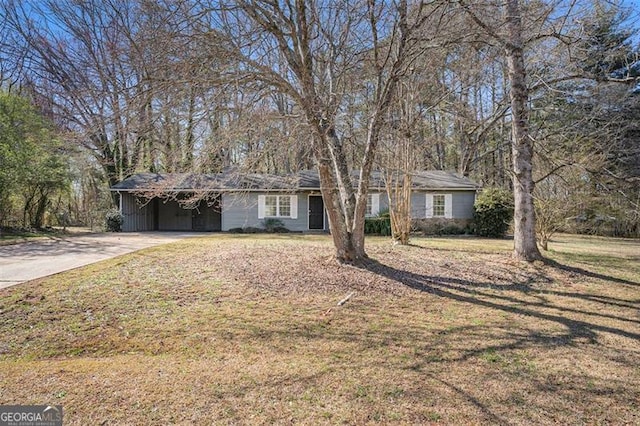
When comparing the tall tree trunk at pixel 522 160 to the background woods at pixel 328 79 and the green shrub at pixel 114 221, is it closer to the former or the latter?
→ the background woods at pixel 328 79

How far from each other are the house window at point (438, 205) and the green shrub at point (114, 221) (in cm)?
1549

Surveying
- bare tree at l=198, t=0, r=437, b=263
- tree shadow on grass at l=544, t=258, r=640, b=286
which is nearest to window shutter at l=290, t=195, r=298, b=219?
bare tree at l=198, t=0, r=437, b=263

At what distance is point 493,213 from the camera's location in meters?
15.3

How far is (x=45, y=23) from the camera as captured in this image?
18281 mm

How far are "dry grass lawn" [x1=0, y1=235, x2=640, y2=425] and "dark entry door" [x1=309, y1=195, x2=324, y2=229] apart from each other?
33.8 ft

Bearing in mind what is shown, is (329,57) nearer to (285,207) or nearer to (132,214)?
(285,207)

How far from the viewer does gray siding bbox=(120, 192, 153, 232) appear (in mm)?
17906

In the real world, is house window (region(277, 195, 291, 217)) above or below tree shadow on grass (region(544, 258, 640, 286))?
above

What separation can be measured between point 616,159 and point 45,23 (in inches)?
1126

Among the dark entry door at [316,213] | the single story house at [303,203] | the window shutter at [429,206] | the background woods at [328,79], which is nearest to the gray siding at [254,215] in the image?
the single story house at [303,203]

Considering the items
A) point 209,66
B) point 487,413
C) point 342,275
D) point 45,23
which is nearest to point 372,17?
point 209,66

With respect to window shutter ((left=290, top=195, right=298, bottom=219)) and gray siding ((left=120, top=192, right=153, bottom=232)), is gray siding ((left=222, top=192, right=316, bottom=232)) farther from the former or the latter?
gray siding ((left=120, top=192, right=153, bottom=232))

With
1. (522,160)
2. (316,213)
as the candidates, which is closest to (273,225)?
(316,213)

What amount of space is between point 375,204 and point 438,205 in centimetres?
296
